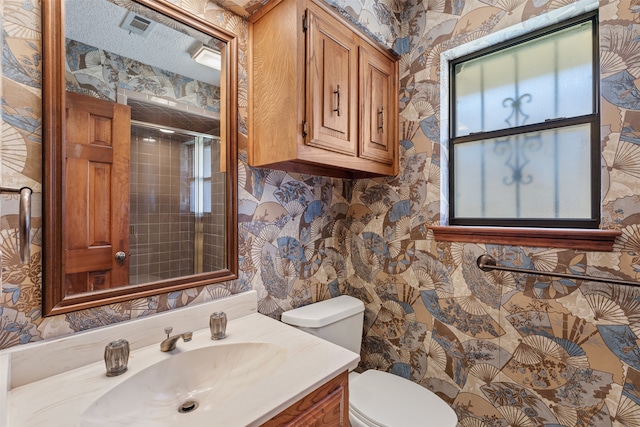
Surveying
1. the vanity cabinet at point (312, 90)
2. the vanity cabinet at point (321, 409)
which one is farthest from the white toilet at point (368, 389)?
the vanity cabinet at point (312, 90)

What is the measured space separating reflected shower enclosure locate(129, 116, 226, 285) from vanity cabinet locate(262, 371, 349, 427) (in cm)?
63

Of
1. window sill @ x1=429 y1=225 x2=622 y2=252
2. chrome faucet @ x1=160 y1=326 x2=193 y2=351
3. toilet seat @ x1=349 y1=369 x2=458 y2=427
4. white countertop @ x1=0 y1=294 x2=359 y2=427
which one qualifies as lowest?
toilet seat @ x1=349 y1=369 x2=458 y2=427

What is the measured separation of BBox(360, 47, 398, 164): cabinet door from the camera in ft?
4.59

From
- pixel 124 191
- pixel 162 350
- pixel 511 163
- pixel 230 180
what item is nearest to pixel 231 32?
pixel 230 180

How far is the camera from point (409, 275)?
1.55 m

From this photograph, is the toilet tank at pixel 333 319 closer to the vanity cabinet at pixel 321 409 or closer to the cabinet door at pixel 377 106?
the vanity cabinet at pixel 321 409

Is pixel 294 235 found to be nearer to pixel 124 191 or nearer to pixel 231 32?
pixel 124 191

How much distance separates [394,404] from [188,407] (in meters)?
0.84

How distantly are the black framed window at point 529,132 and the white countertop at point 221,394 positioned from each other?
1.05 m

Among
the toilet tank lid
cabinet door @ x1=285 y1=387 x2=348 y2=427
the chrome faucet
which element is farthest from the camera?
the toilet tank lid

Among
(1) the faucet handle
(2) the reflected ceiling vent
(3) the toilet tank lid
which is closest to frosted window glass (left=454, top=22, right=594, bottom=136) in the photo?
(3) the toilet tank lid

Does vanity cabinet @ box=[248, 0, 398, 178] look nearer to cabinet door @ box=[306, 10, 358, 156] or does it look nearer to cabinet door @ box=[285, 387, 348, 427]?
cabinet door @ box=[306, 10, 358, 156]

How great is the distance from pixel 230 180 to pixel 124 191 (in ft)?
1.23

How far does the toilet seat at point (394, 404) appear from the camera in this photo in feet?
3.71
